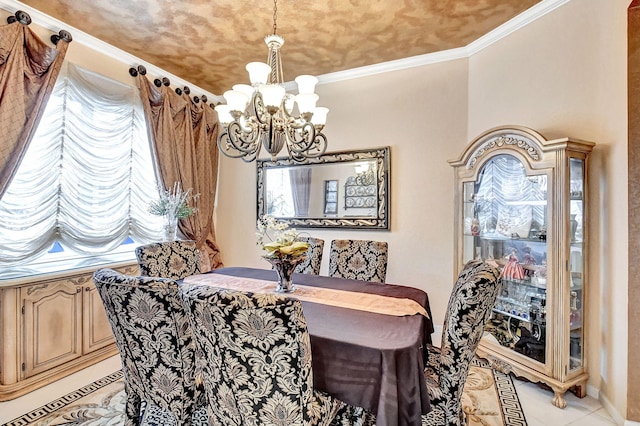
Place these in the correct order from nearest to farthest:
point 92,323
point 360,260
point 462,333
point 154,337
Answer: point 154,337
point 462,333
point 92,323
point 360,260

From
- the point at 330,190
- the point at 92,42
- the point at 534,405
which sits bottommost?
the point at 534,405

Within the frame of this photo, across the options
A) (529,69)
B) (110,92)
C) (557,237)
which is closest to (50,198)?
(110,92)

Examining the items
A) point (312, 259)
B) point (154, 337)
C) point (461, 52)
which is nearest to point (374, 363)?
point (154, 337)

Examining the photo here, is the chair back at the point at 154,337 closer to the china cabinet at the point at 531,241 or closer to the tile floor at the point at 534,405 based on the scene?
the tile floor at the point at 534,405

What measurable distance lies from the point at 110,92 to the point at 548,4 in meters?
3.98

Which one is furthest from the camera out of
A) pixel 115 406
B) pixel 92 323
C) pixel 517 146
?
pixel 92 323

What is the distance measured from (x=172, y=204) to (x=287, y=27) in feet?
6.92

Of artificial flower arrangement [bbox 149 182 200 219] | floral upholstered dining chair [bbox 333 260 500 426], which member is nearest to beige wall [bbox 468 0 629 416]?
floral upholstered dining chair [bbox 333 260 500 426]

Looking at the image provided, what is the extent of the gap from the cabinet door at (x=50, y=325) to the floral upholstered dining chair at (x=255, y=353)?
1979mm

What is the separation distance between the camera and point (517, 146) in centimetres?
250

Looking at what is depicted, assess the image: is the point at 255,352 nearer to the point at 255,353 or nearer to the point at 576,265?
the point at 255,353

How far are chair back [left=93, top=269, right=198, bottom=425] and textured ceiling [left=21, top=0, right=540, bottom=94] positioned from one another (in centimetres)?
226

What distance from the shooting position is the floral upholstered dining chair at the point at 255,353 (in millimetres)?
1153

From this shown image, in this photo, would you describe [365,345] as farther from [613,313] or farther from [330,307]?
[613,313]
